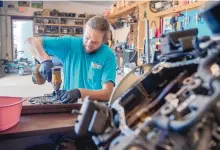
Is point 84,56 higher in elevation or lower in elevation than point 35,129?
higher

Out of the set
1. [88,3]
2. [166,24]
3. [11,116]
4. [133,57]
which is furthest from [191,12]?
[88,3]

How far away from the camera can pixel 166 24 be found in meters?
2.90

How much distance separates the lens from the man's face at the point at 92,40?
4.62 feet

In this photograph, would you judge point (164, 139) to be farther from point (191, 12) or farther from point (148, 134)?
point (191, 12)

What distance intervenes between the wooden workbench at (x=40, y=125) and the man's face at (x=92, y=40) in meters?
0.54

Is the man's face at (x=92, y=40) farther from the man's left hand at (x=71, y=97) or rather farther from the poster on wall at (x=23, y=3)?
the poster on wall at (x=23, y=3)

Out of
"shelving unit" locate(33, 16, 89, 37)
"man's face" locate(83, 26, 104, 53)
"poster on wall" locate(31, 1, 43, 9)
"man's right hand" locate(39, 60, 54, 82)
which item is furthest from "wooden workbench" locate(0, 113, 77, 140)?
"poster on wall" locate(31, 1, 43, 9)

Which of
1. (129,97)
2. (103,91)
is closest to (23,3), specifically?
(103,91)

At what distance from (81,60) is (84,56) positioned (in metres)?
0.03

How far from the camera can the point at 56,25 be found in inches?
245

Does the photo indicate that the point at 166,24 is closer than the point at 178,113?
No

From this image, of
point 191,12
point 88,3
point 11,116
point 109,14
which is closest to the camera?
point 11,116

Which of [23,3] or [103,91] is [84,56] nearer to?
[103,91]

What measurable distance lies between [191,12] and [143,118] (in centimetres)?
234
